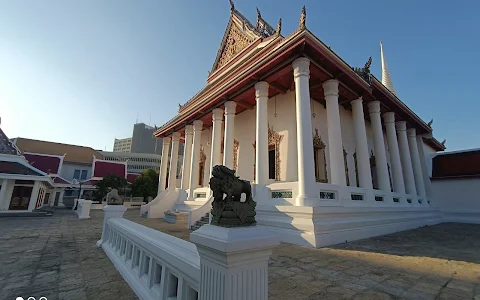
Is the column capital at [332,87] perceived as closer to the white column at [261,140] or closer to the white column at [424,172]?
the white column at [261,140]

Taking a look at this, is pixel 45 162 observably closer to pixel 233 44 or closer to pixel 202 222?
pixel 233 44

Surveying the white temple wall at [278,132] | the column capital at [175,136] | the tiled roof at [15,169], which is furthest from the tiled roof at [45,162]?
the white temple wall at [278,132]

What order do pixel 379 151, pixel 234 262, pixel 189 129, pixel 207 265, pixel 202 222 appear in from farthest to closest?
1. pixel 189 129
2. pixel 379 151
3. pixel 202 222
4. pixel 207 265
5. pixel 234 262

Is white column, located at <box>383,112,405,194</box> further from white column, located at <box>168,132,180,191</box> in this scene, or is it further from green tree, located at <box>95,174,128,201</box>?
green tree, located at <box>95,174,128,201</box>

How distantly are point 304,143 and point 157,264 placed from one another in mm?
5001

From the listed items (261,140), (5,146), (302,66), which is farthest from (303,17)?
(5,146)

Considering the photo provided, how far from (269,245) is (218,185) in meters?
0.68

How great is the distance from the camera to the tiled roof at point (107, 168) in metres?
25.3

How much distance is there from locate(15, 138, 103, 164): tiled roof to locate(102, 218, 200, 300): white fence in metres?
37.9

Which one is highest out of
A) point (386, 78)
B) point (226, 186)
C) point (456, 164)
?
point (386, 78)

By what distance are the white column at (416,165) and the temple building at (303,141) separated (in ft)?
0.19

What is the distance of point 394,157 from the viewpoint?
34.3ft

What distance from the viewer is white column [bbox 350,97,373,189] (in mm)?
8297

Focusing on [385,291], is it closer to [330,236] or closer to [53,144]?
[330,236]
